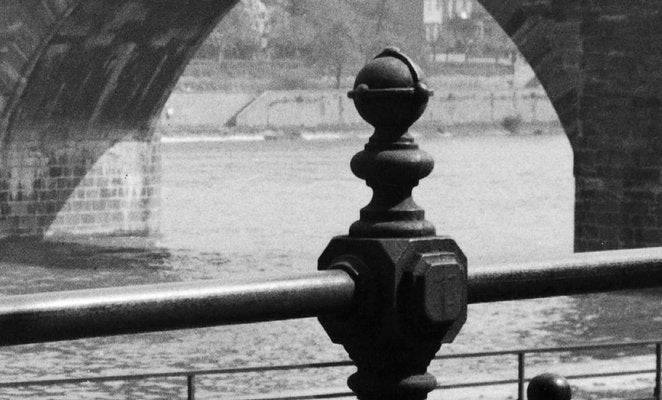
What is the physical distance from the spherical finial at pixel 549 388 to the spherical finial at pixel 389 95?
1.20 ft

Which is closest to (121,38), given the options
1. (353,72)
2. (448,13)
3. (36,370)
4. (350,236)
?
(36,370)

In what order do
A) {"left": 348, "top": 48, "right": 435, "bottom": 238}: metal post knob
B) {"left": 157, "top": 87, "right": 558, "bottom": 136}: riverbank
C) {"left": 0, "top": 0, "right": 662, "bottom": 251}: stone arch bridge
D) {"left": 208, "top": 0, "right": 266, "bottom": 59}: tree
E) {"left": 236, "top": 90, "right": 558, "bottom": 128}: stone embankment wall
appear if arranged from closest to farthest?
1. {"left": 348, "top": 48, "right": 435, "bottom": 238}: metal post knob
2. {"left": 0, "top": 0, "right": 662, "bottom": 251}: stone arch bridge
3. {"left": 157, "top": 87, "right": 558, "bottom": 136}: riverbank
4. {"left": 236, "top": 90, "right": 558, "bottom": 128}: stone embankment wall
5. {"left": 208, "top": 0, "right": 266, "bottom": 59}: tree

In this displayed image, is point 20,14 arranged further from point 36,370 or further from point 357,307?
point 357,307

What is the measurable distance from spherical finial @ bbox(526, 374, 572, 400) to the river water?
0.24 metres

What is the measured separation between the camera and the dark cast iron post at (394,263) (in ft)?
7.11

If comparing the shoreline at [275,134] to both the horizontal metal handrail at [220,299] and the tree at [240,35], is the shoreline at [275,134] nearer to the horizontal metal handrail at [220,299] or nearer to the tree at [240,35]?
the tree at [240,35]

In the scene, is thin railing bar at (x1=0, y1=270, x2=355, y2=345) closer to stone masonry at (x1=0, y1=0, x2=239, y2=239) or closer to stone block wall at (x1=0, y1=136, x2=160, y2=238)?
stone masonry at (x1=0, y1=0, x2=239, y2=239)

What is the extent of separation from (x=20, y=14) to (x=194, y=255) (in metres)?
4.93

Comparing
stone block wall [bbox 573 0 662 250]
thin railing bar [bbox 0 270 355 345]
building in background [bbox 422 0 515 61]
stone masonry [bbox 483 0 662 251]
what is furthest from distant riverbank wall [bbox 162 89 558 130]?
thin railing bar [bbox 0 270 355 345]

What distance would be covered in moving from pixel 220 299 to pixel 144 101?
23.8m

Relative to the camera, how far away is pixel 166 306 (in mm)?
2018

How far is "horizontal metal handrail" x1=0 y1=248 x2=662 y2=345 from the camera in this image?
193 centimetres

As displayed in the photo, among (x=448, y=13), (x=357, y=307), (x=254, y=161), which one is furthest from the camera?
(x=448, y=13)

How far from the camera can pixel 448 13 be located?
329 feet
